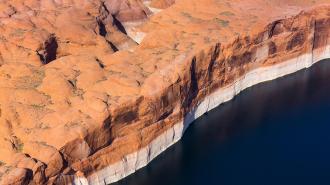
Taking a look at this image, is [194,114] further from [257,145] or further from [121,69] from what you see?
[121,69]

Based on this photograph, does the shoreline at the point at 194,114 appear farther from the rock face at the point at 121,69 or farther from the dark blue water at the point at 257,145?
the dark blue water at the point at 257,145

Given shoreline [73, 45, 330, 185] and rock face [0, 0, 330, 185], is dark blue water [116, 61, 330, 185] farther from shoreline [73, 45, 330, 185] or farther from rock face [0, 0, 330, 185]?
rock face [0, 0, 330, 185]

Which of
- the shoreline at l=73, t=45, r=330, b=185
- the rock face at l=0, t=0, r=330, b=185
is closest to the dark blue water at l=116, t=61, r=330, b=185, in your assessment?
the shoreline at l=73, t=45, r=330, b=185

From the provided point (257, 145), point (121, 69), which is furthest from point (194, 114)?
point (121, 69)

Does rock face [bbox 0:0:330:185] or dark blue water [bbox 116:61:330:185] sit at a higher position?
rock face [bbox 0:0:330:185]

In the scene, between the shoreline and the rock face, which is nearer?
the rock face
